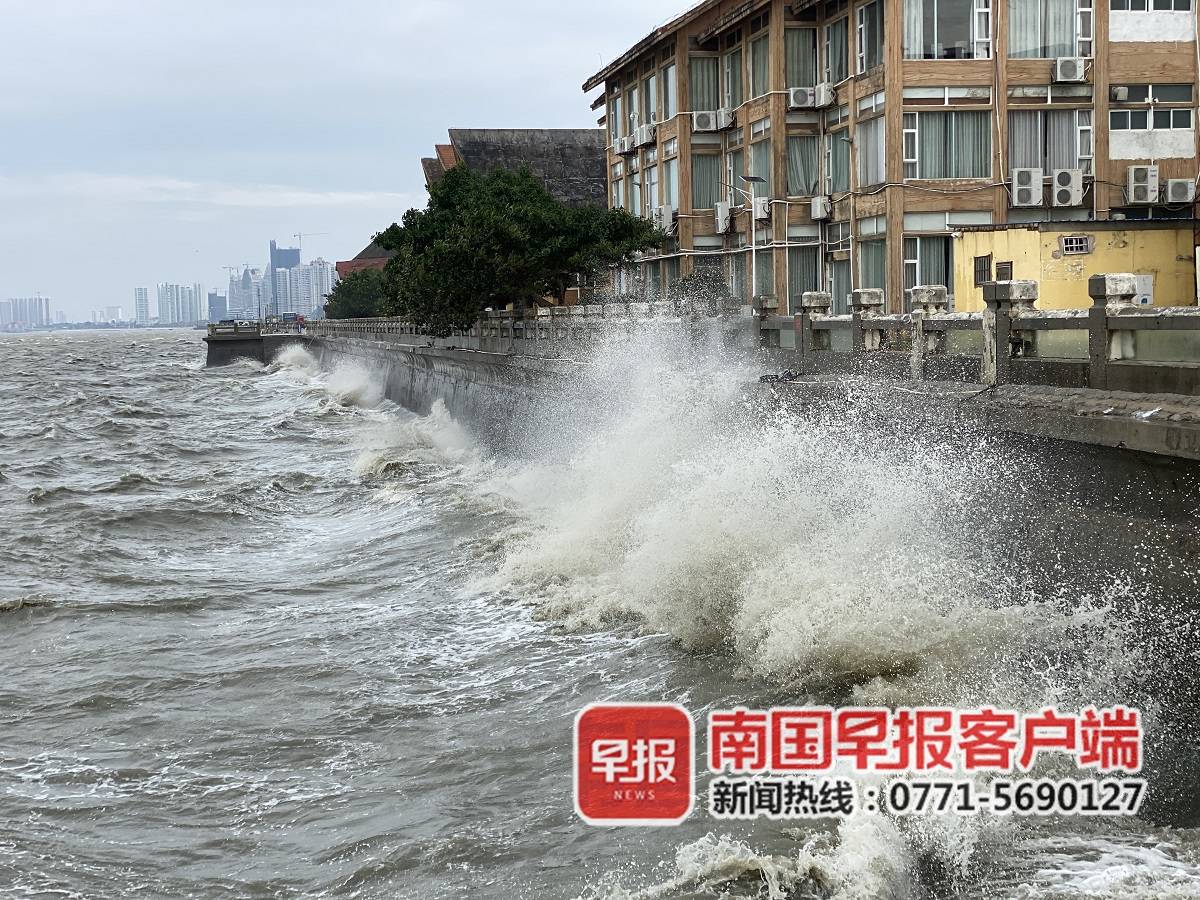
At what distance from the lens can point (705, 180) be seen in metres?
37.9

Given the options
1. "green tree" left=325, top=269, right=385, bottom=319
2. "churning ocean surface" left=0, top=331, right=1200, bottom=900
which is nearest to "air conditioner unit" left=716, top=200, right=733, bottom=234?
"churning ocean surface" left=0, top=331, right=1200, bottom=900

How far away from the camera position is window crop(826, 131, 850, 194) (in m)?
30.4

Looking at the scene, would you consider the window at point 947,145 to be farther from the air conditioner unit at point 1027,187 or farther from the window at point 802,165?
the window at point 802,165

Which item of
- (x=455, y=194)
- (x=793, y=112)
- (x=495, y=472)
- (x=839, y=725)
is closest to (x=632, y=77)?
(x=455, y=194)

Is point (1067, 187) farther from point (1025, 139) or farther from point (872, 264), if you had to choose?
point (872, 264)

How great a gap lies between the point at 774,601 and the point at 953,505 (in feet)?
6.00

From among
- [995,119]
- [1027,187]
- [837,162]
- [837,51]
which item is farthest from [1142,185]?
[837,51]

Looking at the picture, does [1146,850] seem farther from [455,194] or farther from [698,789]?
[455,194]

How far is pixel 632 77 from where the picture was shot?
141 feet

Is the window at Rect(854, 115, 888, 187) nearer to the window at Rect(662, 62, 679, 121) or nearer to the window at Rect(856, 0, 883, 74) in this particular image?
the window at Rect(856, 0, 883, 74)

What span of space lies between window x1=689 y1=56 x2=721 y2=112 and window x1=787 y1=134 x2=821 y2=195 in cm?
585

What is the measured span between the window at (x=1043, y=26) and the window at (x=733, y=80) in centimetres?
953

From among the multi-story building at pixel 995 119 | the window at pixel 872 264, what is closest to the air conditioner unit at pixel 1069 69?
the multi-story building at pixel 995 119

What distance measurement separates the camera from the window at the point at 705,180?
124 ft
